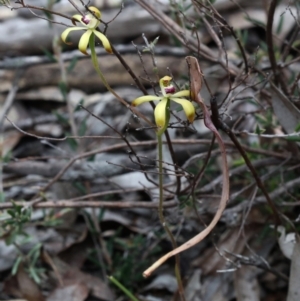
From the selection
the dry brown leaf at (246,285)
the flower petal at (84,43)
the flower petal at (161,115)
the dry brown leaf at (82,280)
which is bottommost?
the dry brown leaf at (246,285)

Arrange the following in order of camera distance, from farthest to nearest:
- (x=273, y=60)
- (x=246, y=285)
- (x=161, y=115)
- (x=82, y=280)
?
(x=82, y=280) → (x=246, y=285) → (x=273, y=60) → (x=161, y=115)

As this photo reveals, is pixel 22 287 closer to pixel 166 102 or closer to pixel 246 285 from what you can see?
pixel 246 285

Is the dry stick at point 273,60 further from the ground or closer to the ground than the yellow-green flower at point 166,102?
further from the ground

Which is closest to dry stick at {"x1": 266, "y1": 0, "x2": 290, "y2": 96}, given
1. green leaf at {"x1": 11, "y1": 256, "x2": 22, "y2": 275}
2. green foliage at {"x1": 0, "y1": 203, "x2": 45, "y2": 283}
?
green foliage at {"x1": 0, "y1": 203, "x2": 45, "y2": 283}

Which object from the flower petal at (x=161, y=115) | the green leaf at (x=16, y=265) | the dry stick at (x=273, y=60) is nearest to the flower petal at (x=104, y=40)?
the flower petal at (x=161, y=115)

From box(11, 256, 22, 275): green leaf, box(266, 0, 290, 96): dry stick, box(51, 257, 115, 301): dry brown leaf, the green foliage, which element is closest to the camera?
box(266, 0, 290, 96): dry stick

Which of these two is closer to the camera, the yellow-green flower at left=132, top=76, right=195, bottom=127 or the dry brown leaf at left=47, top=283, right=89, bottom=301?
the yellow-green flower at left=132, top=76, right=195, bottom=127

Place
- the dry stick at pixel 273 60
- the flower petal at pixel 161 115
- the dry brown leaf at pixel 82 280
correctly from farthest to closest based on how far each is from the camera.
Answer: the dry brown leaf at pixel 82 280
the dry stick at pixel 273 60
the flower petal at pixel 161 115

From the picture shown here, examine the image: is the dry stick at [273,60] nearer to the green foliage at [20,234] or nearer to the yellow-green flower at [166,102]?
the yellow-green flower at [166,102]

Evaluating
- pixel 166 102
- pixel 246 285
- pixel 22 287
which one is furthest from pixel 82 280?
pixel 166 102

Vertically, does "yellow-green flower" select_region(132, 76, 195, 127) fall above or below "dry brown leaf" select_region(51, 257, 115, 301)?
above

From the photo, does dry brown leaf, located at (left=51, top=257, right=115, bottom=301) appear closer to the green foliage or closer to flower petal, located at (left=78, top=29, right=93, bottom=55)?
the green foliage
